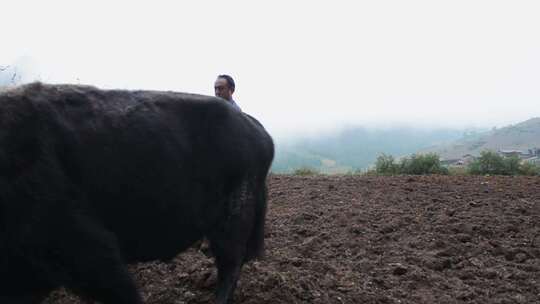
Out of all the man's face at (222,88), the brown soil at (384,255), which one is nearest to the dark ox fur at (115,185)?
the brown soil at (384,255)

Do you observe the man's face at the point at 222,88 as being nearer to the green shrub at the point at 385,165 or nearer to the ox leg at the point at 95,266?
the ox leg at the point at 95,266

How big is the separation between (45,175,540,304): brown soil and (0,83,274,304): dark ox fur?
0.75 m

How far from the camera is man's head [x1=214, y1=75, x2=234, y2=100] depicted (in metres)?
6.67

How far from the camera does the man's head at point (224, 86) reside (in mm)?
6674

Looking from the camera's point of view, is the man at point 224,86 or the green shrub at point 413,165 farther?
the green shrub at point 413,165

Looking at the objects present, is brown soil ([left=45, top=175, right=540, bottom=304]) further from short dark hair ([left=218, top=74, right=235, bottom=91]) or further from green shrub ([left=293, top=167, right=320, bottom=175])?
green shrub ([left=293, top=167, right=320, bottom=175])

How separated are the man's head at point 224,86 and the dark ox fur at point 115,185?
1911mm

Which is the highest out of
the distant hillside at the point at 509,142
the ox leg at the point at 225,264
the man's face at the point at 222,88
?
the man's face at the point at 222,88

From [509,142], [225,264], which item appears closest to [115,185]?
[225,264]

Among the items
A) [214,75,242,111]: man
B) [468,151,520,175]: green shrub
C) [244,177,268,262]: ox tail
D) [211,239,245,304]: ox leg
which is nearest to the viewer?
[211,239,245,304]: ox leg

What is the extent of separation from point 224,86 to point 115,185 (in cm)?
303

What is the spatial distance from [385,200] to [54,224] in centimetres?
669

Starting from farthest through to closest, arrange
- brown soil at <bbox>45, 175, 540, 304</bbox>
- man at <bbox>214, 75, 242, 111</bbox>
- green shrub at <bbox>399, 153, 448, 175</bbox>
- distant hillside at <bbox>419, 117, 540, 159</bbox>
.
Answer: distant hillside at <bbox>419, 117, 540, 159</bbox>, green shrub at <bbox>399, 153, 448, 175</bbox>, man at <bbox>214, 75, 242, 111</bbox>, brown soil at <bbox>45, 175, 540, 304</bbox>

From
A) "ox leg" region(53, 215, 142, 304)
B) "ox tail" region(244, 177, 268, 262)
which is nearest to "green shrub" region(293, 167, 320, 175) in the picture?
"ox tail" region(244, 177, 268, 262)
